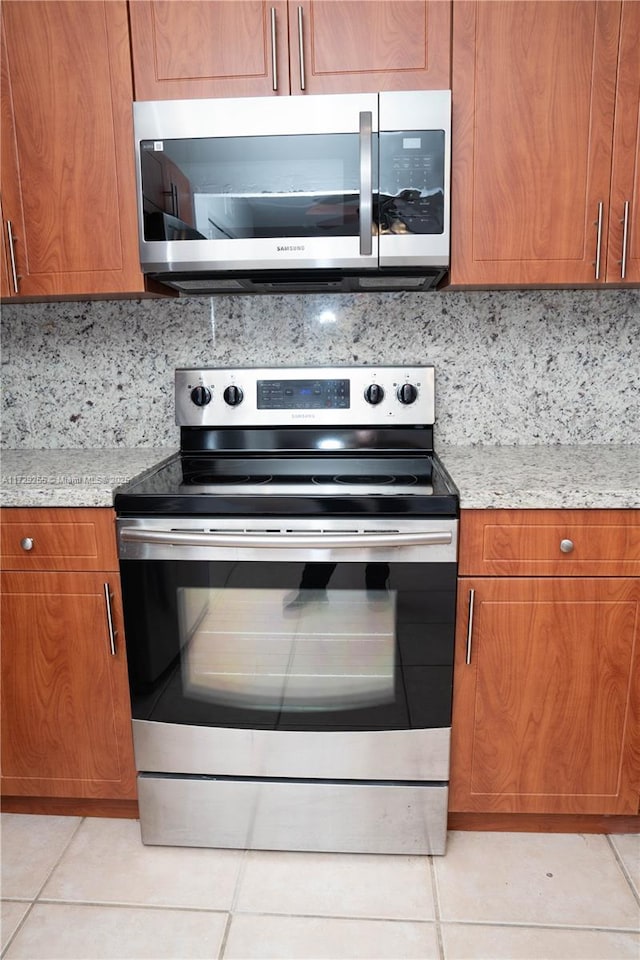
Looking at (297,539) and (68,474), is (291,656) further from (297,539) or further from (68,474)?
(68,474)

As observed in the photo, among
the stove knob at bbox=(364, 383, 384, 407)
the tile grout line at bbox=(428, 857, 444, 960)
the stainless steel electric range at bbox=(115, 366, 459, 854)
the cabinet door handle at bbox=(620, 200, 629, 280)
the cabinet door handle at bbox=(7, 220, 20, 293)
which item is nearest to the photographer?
the tile grout line at bbox=(428, 857, 444, 960)

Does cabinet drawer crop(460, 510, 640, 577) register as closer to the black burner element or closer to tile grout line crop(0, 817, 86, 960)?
the black burner element

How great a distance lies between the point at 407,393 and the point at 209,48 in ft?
3.35

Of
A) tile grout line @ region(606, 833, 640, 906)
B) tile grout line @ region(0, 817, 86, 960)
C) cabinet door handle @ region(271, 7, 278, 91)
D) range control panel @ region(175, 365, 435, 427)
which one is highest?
cabinet door handle @ region(271, 7, 278, 91)

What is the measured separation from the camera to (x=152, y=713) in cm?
161

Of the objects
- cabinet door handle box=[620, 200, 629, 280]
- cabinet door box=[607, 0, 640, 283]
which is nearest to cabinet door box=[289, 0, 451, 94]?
cabinet door box=[607, 0, 640, 283]

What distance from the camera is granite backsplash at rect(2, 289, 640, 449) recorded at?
195 cm

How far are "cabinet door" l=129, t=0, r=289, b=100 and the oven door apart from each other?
1.08m

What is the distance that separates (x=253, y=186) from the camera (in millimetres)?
1591

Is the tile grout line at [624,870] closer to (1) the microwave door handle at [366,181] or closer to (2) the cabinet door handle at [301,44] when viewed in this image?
(1) the microwave door handle at [366,181]

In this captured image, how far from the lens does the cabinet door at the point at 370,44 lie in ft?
5.02

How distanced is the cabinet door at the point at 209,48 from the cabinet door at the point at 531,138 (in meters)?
0.44

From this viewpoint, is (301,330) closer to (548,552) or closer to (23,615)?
(548,552)

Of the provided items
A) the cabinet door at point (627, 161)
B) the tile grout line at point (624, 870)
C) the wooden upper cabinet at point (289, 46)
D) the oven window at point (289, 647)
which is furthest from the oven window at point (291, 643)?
the wooden upper cabinet at point (289, 46)
